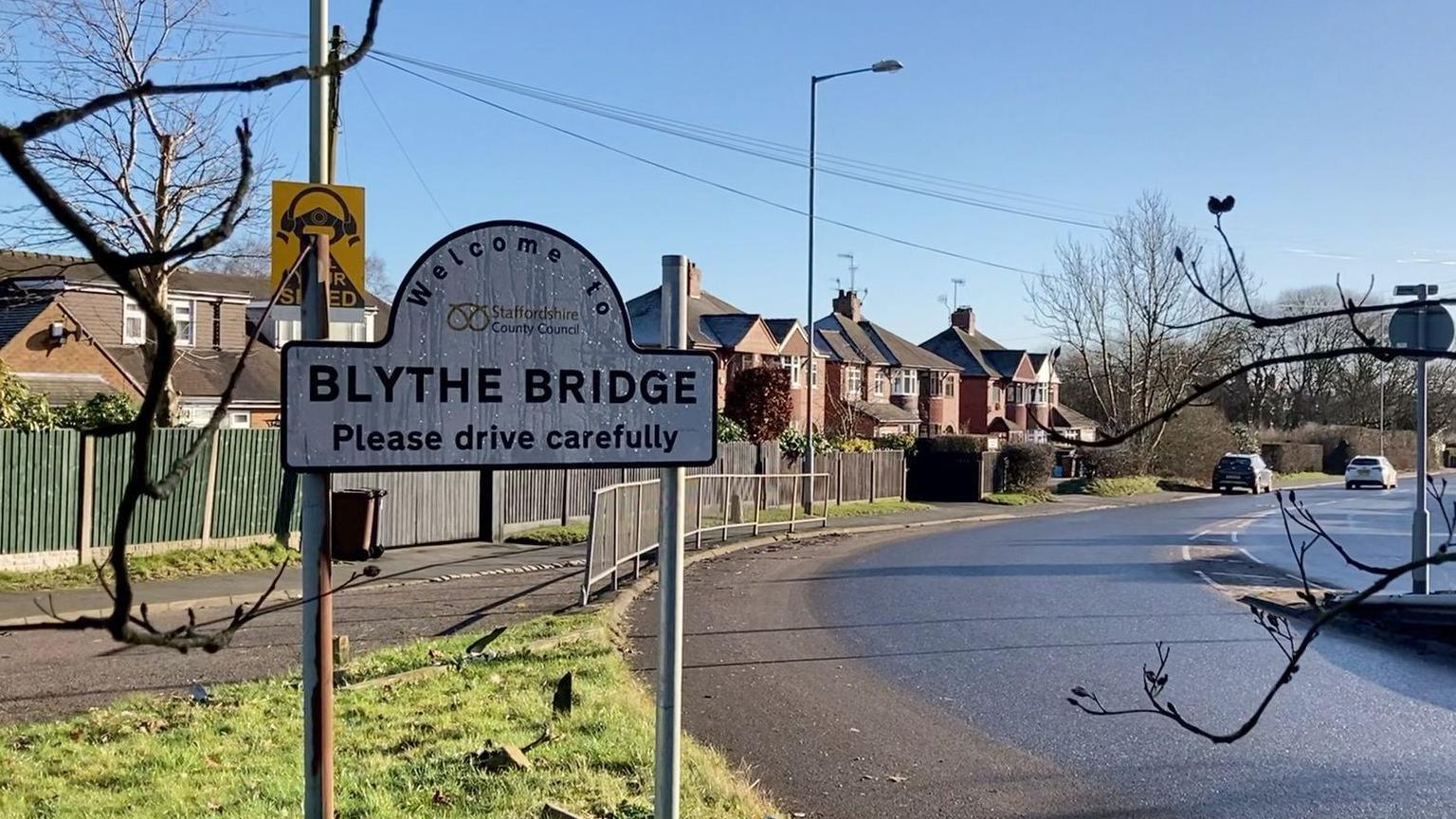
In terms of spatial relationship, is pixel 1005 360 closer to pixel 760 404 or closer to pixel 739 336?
pixel 739 336

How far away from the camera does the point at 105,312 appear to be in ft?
112

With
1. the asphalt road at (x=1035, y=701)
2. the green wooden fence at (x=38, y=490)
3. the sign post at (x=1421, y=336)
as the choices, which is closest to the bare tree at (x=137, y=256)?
the asphalt road at (x=1035, y=701)

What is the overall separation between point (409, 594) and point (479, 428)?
36.7 ft

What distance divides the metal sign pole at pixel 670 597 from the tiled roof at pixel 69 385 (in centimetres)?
2840

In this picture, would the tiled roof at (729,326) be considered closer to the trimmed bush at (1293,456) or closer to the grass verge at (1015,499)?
the grass verge at (1015,499)

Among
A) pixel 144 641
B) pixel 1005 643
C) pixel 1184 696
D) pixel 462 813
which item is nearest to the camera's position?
pixel 144 641

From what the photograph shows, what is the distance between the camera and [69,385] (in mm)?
30625

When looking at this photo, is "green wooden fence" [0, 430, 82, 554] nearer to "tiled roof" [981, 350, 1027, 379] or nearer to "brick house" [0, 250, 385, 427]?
"brick house" [0, 250, 385, 427]

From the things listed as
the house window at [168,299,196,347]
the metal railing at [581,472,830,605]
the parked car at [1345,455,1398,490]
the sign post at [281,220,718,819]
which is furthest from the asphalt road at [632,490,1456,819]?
the parked car at [1345,455,1398,490]

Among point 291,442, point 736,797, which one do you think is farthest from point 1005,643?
point 291,442

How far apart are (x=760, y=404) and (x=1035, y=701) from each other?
26600mm

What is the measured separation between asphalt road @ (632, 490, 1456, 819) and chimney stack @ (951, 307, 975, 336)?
61.1 metres

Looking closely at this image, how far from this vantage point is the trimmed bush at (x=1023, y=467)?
4262 cm

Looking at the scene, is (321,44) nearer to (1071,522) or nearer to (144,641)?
(144,641)
